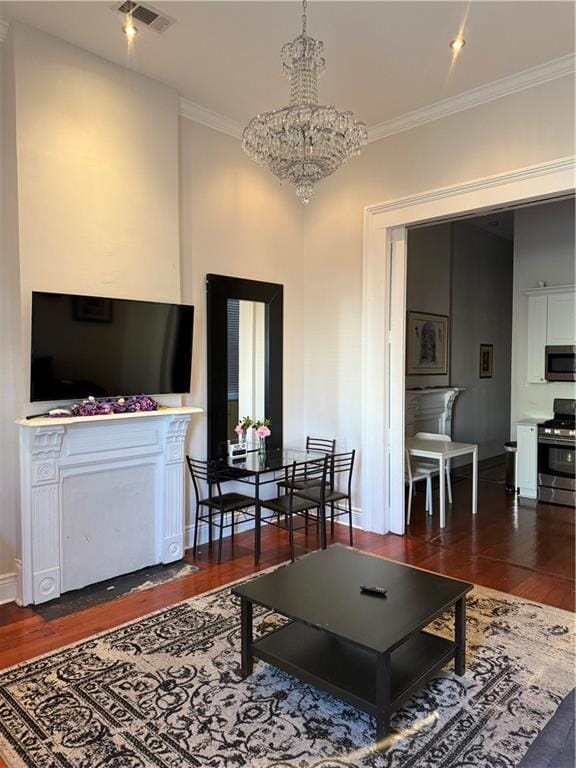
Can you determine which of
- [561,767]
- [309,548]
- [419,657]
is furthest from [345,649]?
[309,548]

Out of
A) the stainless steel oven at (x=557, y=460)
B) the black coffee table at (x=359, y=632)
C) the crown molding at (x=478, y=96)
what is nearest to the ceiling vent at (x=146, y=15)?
the crown molding at (x=478, y=96)

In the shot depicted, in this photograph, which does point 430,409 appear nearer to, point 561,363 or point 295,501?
point 561,363

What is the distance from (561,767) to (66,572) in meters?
3.05

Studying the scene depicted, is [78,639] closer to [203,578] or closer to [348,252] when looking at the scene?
[203,578]

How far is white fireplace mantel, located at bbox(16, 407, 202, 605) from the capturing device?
3.22 meters

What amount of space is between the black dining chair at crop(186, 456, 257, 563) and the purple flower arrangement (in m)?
0.67

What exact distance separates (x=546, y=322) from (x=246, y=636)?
5178 millimetres

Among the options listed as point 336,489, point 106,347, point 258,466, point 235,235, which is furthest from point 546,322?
point 106,347

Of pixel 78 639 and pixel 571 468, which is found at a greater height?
pixel 571 468

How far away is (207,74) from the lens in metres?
3.77

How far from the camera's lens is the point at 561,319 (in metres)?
5.94

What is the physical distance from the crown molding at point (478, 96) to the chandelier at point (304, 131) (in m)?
1.60

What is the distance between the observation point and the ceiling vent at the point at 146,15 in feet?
9.82

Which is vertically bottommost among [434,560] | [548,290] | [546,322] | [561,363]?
[434,560]
